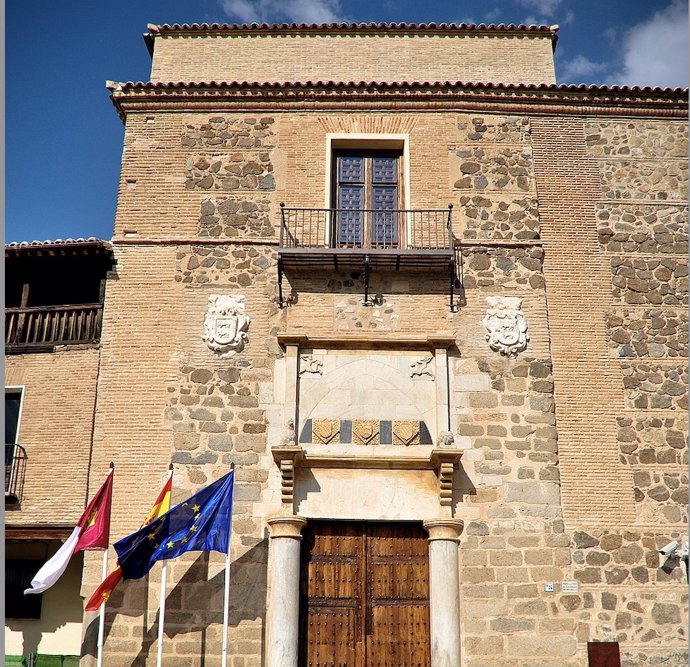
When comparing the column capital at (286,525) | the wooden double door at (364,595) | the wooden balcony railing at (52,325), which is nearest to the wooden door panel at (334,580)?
the wooden double door at (364,595)

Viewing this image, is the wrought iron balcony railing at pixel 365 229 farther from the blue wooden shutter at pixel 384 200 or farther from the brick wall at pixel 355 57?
the brick wall at pixel 355 57

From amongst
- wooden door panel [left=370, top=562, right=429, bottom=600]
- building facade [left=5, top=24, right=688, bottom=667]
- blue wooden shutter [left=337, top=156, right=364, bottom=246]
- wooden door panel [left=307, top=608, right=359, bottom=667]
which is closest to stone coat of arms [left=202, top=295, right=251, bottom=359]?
building facade [left=5, top=24, right=688, bottom=667]

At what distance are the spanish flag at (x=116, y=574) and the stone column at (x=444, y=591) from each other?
334 cm

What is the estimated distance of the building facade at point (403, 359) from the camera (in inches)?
405

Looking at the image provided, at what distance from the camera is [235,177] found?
12.5m

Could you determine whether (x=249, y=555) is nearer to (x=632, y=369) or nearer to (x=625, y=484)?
(x=625, y=484)

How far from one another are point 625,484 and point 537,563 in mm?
1633

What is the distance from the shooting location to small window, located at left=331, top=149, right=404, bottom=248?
40.3 feet

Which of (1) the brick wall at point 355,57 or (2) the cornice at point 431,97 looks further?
(1) the brick wall at point 355,57

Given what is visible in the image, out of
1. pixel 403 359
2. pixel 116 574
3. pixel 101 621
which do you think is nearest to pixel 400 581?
pixel 403 359

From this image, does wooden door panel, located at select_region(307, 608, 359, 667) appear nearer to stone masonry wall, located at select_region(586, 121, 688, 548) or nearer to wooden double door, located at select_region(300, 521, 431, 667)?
wooden double door, located at select_region(300, 521, 431, 667)

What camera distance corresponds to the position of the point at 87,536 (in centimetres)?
1009

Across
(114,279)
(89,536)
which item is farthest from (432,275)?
(89,536)

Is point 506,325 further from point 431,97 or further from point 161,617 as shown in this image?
point 161,617
